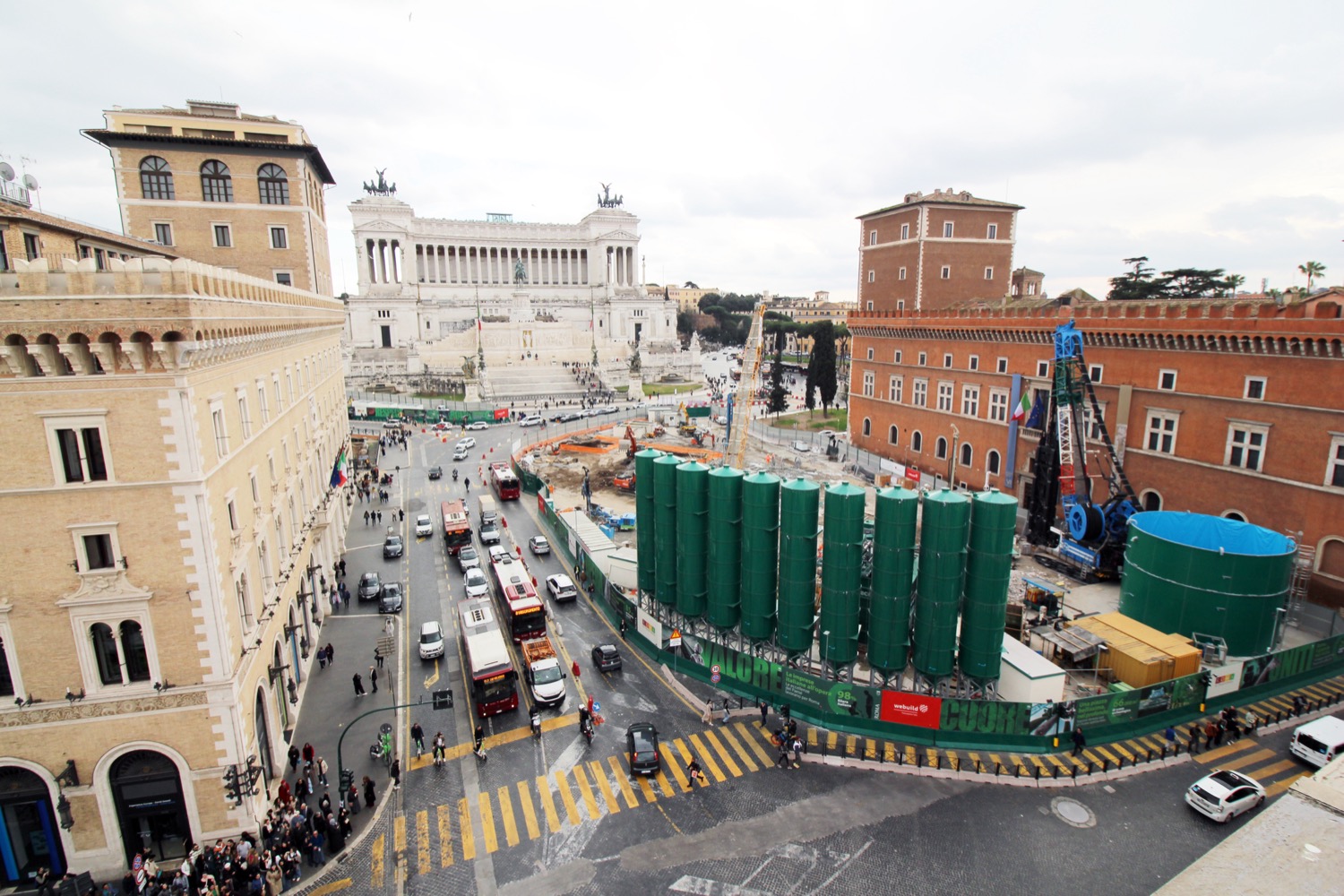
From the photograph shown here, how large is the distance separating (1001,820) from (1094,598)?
20.2 m

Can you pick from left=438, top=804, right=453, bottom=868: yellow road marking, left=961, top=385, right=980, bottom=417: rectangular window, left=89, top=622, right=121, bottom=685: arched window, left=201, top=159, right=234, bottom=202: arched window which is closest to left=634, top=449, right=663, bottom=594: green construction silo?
left=438, top=804, right=453, bottom=868: yellow road marking

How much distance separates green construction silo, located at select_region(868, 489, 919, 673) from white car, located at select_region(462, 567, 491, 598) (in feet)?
67.7

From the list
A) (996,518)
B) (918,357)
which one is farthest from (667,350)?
(996,518)

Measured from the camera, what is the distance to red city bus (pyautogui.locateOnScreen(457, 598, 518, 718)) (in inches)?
1026

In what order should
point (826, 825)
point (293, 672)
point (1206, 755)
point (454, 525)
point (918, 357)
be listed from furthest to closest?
point (918, 357)
point (454, 525)
point (293, 672)
point (1206, 755)
point (826, 825)

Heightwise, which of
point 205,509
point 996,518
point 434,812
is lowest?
point 434,812

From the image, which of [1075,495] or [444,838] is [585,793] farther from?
[1075,495]

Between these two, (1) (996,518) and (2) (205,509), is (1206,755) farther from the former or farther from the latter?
(2) (205,509)

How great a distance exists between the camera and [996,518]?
944 inches

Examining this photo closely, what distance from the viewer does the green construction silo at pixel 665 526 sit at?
30.1 metres

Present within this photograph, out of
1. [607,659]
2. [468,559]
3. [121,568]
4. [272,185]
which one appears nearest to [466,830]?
[607,659]

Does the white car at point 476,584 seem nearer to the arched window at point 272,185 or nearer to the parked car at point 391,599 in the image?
the parked car at point 391,599

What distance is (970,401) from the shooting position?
5172 centimetres

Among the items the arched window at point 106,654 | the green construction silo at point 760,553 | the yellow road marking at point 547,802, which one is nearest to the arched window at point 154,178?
the arched window at point 106,654
